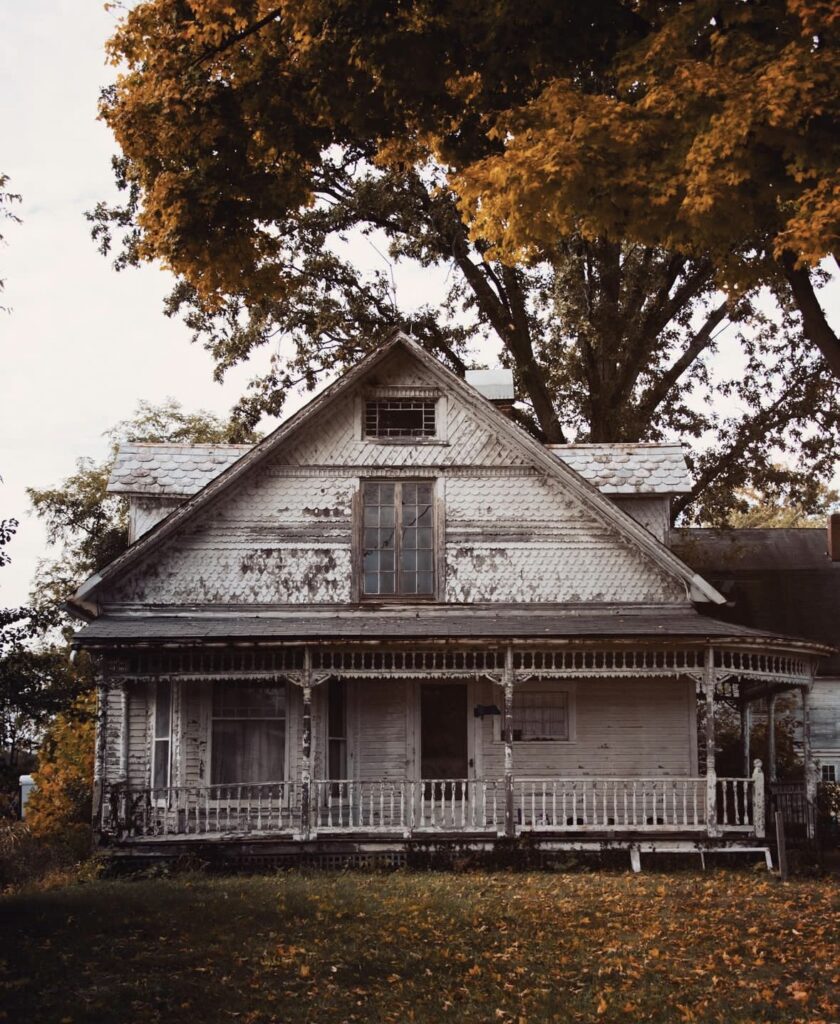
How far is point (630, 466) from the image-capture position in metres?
24.6

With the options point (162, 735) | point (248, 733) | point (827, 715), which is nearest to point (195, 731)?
point (162, 735)

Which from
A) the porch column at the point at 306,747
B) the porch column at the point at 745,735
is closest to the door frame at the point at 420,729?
the porch column at the point at 306,747

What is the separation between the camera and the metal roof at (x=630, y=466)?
24.3 meters

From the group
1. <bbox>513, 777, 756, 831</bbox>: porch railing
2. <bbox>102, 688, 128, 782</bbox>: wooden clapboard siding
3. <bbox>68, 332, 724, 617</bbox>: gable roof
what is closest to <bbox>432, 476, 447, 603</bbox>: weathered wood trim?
<bbox>68, 332, 724, 617</bbox>: gable roof

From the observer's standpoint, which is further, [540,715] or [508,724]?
[540,715]

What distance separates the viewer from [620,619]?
20.9 m

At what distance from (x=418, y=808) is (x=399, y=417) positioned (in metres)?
6.47

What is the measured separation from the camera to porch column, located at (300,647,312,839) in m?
19.5

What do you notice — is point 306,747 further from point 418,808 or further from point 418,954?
point 418,954

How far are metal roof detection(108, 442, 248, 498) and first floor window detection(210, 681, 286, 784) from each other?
4053 millimetres

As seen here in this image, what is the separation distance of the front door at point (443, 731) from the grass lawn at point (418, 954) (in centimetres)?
513

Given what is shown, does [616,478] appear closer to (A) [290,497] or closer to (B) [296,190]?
(A) [290,497]

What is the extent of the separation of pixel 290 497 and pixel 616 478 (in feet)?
20.5

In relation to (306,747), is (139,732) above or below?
above
